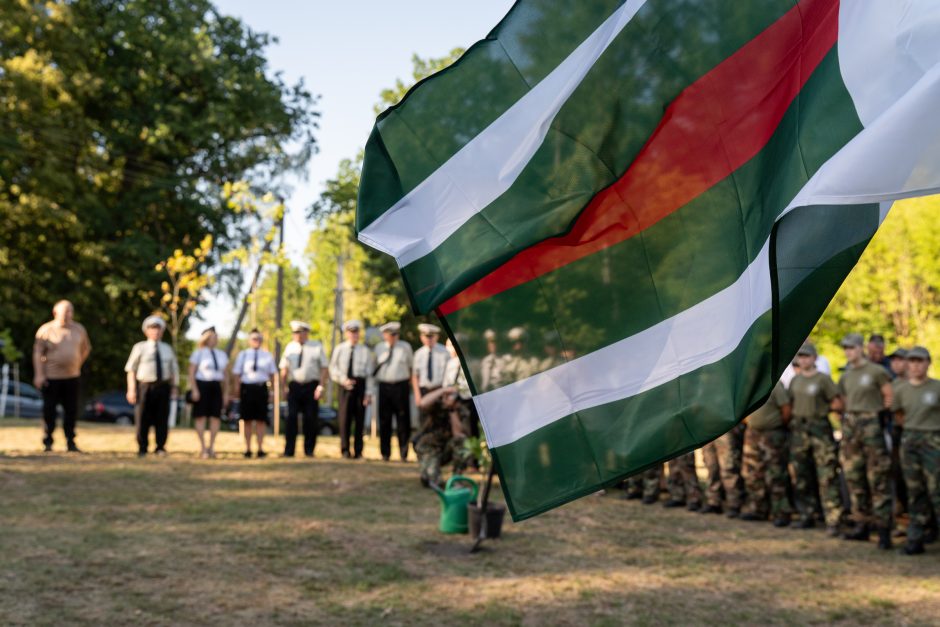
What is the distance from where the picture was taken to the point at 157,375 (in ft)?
41.3

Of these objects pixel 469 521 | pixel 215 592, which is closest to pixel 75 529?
pixel 215 592

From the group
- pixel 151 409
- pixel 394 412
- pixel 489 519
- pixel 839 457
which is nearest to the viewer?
pixel 489 519

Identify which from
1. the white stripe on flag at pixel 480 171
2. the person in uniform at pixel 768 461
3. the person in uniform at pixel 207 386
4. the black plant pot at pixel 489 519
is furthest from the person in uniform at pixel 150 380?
the white stripe on flag at pixel 480 171

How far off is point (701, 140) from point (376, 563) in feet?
16.4

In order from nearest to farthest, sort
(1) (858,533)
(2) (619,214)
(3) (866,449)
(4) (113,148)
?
(2) (619,214) → (3) (866,449) → (1) (858,533) → (4) (113,148)

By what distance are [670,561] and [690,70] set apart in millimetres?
5553

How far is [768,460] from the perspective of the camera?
10266 mm

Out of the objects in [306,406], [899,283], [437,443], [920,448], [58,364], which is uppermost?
[899,283]

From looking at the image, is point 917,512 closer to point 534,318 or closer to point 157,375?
point 534,318

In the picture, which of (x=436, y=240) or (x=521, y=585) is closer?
(x=436, y=240)

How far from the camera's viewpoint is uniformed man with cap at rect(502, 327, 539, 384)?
350cm

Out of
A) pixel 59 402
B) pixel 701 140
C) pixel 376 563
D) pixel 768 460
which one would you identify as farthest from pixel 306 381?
pixel 701 140

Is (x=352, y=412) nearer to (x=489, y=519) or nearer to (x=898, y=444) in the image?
(x=489, y=519)

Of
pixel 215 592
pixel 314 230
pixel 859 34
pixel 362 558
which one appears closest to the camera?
pixel 859 34
